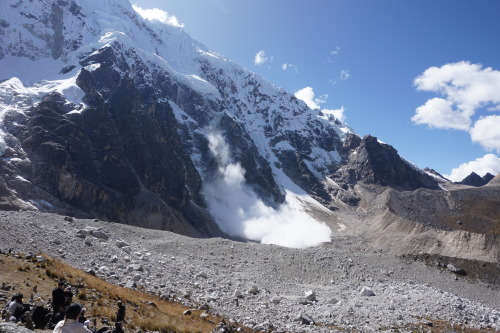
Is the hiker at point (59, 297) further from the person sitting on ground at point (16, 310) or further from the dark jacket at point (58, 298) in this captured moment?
the person sitting on ground at point (16, 310)

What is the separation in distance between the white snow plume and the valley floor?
267 ft

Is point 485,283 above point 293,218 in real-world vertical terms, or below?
below

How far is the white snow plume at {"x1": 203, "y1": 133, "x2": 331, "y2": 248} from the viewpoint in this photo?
14362 cm

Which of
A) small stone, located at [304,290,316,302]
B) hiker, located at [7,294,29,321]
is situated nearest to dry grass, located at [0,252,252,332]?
hiker, located at [7,294,29,321]

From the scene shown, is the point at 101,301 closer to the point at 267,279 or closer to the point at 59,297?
the point at 59,297

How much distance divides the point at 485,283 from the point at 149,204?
296ft

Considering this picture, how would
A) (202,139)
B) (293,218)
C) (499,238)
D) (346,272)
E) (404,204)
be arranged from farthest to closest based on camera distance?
1. (202,139)
2. (293,218)
3. (404,204)
4. (499,238)
5. (346,272)

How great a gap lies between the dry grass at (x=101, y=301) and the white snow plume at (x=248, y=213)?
10971 cm

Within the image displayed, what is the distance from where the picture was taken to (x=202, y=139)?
184 m

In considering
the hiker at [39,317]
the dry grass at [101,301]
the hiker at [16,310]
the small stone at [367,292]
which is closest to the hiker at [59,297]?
the hiker at [39,317]

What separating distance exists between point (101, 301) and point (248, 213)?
145 m

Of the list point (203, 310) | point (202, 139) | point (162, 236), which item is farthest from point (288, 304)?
point (202, 139)

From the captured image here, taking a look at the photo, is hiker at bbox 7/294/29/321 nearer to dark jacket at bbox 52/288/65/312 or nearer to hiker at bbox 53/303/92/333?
dark jacket at bbox 52/288/65/312

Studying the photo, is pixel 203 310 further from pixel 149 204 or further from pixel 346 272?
pixel 149 204
